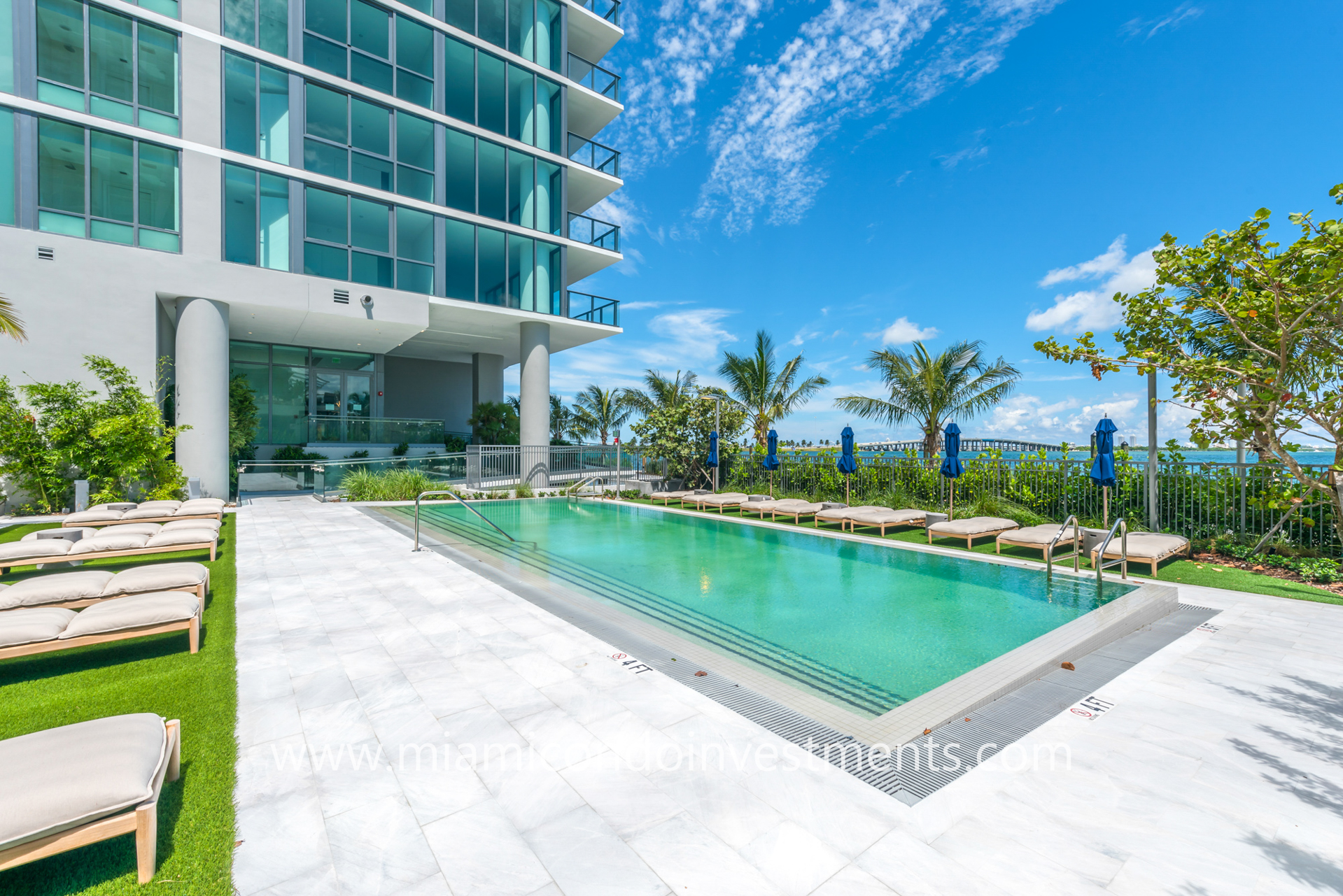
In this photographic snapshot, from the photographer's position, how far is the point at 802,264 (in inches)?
1735

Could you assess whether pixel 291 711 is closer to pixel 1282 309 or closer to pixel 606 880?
pixel 606 880

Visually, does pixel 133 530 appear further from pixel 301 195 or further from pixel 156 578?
pixel 301 195

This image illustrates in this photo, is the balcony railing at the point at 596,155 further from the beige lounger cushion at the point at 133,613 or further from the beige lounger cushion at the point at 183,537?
the beige lounger cushion at the point at 133,613

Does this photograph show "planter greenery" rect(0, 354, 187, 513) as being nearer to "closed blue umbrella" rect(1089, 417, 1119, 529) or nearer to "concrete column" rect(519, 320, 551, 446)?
"concrete column" rect(519, 320, 551, 446)

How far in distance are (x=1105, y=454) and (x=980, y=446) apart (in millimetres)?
3969

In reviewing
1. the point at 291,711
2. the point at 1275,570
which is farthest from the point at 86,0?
the point at 1275,570

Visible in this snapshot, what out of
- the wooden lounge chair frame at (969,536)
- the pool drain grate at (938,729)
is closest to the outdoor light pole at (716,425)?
the wooden lounge chair frame at (969,536)

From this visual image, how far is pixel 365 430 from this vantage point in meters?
20.7

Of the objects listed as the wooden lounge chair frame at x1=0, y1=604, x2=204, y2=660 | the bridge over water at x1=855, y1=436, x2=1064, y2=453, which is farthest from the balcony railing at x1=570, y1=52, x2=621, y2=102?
the wooden lounge chair frame at x1=0, y1=604, x2=204, y2=660

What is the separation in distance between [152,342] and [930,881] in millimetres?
17484

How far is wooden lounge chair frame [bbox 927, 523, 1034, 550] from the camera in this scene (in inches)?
350

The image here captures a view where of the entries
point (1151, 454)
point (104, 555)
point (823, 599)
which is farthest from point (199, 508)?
point (1151, 454)

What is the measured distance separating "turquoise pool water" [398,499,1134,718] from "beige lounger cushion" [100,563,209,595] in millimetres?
3625

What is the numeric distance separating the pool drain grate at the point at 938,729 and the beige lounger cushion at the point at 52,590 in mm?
3952
